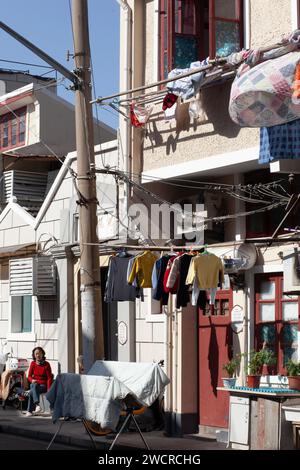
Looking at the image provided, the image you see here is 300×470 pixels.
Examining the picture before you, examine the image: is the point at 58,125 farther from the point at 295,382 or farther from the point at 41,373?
the point at 295,382

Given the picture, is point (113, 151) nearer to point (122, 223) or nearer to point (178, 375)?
point (122, 223)

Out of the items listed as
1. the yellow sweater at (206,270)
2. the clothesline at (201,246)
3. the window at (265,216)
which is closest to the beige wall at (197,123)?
the window at (265,216)

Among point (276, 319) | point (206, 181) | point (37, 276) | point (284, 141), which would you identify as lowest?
point (276, 319)

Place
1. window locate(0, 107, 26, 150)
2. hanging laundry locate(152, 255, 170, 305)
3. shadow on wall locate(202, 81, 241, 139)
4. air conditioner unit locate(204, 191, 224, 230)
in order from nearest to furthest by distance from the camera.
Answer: hanging laundry locate(152, 255, 170, 305) < shadow on wall locate(202, 81, 241, 139) < air conditioner unit locate(204, 191, 224, 230) < window locate(0, 107, 26, 150)

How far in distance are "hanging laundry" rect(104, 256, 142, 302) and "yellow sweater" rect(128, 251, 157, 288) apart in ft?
2.61

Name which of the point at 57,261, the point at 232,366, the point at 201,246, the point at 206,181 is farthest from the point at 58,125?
the point at 232,366

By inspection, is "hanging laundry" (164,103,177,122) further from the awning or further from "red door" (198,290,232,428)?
the awning

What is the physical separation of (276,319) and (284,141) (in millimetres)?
3220

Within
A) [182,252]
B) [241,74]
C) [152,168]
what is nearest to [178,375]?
[182,252]

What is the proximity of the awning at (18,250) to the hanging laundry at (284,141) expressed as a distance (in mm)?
8939

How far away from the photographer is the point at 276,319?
16.8m

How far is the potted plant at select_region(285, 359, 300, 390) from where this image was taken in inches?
591

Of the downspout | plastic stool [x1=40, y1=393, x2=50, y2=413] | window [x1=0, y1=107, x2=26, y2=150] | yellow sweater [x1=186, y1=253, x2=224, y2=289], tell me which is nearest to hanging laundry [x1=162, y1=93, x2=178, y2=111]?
the downspout

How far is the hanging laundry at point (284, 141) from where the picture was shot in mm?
15289
